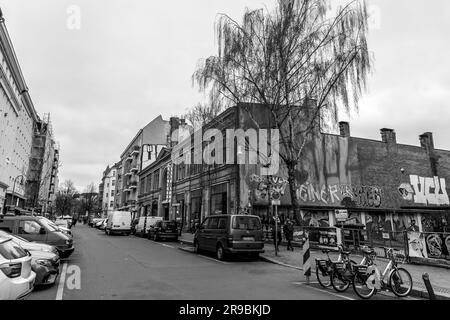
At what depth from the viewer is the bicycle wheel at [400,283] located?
27.3 feet

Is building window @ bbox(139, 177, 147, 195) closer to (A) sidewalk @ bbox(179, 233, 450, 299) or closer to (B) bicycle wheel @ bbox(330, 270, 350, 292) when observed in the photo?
(A) sidewalk @ bbox(179, 233, 450, 299)

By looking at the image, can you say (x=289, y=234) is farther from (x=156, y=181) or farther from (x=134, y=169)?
(x=134, y=169)

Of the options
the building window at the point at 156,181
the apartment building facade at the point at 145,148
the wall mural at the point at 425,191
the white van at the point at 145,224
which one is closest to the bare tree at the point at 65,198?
the apartment building facade at the point at 145,148

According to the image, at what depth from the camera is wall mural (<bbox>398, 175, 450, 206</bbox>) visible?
108 feet

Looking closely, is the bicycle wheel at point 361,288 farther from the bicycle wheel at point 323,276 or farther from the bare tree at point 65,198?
the bare tree at point 65,198

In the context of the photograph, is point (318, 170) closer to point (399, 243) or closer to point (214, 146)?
point (214, 146)

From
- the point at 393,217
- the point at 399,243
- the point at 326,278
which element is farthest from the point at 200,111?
the point at 393,217

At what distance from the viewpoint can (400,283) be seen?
27.6ft

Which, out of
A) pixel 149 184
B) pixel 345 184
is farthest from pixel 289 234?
pixel 149 184

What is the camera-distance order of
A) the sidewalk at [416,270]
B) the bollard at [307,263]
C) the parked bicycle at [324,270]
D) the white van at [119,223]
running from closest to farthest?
the sidewalk at [416,270] → the parked bicycle at [324,270] → the bollard at [307,263] → the white van at [119,223]

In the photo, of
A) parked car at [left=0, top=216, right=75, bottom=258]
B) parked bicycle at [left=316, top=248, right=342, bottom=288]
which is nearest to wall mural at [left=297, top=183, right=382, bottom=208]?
parked bicycle at [left=316, top=248, right=342, bottom=288]

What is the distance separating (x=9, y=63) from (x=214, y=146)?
25498mm

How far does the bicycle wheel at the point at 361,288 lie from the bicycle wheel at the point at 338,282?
24 centimetres
